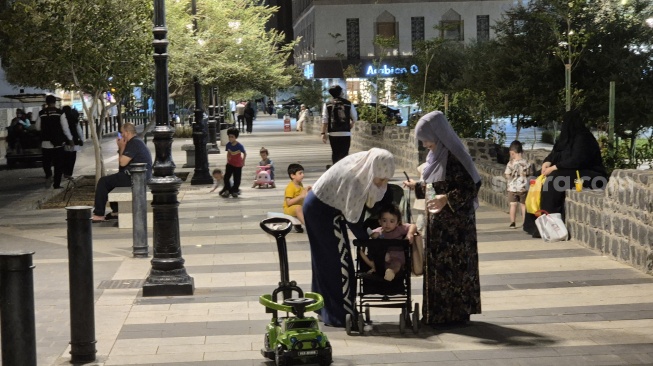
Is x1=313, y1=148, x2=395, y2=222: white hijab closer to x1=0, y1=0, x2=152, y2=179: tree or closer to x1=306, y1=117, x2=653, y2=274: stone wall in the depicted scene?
x1=306, y1=117, x2=653, y2=274: stone wall

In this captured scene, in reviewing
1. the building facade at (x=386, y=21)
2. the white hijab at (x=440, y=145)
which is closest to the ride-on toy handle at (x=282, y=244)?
the white hijab at (x=440, y=145)

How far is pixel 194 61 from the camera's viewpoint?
84.0 ft

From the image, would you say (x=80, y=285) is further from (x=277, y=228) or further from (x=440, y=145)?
(x=440, y=145)

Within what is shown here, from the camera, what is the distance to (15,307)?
6.25 meters

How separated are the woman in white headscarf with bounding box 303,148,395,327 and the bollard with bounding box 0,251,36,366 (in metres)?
2.88

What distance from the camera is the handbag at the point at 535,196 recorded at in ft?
44.5

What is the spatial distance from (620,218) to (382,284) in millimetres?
4019

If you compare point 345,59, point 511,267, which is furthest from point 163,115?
point 345,59

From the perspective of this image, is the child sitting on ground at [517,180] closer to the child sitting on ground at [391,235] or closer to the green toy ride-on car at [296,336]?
the child sitting on ground at [391,235]

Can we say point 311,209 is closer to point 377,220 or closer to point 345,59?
point 377,220

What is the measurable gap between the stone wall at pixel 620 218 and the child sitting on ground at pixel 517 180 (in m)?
1.49

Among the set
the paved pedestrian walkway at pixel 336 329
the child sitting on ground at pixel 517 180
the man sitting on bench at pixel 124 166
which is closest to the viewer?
the paved pedestrian walkway at pixel 336 329

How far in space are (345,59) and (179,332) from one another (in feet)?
198

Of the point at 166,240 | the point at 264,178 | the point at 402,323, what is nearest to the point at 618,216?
the point at 402,323
